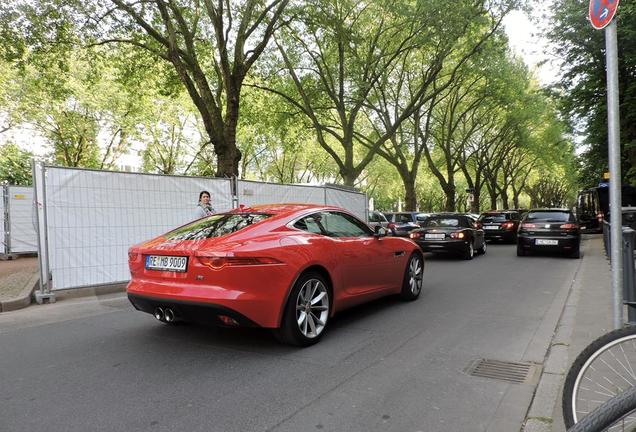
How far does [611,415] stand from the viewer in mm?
1702

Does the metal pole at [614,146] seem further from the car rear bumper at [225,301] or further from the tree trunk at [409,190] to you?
the tree trunk at [409,190]

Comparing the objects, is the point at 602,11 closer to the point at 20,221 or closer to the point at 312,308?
the point at 312,308

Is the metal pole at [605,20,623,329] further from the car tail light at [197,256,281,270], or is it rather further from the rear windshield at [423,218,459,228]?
the rear windshield at [423,218,459,228]

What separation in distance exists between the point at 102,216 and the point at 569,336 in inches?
298

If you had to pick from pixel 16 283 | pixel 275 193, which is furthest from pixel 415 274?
pixel 16 283

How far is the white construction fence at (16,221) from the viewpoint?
13.4m

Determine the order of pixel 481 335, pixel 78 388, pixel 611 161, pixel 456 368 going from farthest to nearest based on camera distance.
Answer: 1. pixel 481 335
2. pixel 456 368
3. pixel 78 388
4. pixel 611 161

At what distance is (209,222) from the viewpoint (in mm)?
5223

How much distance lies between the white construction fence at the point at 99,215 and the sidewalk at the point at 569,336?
7076 mm

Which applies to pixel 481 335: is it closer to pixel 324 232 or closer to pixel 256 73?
pixel 324 232

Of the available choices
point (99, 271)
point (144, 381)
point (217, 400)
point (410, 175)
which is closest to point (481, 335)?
point (217, 400)

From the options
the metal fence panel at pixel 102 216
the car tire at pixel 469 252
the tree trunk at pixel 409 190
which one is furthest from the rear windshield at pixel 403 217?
the metal fence panel at pixel 102 216

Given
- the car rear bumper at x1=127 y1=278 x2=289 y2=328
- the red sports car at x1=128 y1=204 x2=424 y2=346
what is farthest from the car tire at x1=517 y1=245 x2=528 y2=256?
the car rear bumper at x1=127 y1=278 x2=289 y2=328

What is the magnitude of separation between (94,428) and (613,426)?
292cm
